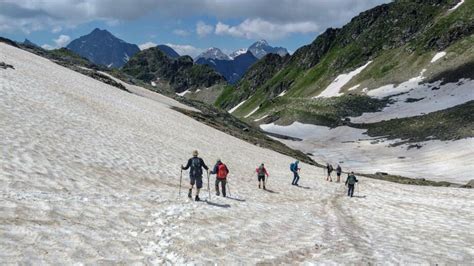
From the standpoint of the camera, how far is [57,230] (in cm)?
1202

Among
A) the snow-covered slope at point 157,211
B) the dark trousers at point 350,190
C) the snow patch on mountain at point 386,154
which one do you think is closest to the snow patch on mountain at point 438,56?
the snow patch on mountain at point 386,154

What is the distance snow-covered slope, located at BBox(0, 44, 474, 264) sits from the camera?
1220 centimetres

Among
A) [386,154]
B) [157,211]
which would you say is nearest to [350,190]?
[157,211]

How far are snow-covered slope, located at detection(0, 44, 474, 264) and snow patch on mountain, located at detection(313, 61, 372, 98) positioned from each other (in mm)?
137717

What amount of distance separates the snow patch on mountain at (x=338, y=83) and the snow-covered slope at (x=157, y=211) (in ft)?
452

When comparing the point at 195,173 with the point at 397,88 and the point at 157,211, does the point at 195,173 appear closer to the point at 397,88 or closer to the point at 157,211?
the point at 157,211

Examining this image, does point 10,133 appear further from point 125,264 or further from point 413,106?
point 413,106

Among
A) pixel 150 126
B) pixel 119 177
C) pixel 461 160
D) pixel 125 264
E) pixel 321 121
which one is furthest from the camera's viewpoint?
pixel 321 121

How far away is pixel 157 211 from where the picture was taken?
16.7 m

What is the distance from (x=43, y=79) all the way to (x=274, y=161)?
28980 mm

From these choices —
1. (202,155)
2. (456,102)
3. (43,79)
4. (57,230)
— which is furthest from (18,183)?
(456,102)

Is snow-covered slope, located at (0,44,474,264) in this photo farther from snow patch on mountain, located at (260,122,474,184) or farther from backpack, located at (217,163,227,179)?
snow patch on mountain, located at (260,122,474,184)

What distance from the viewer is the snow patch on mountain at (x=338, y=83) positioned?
172038 millimetres

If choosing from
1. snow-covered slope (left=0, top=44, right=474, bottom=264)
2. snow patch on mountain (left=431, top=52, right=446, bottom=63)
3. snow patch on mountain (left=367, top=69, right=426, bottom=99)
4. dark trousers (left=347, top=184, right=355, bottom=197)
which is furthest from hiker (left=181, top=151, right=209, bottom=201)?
snow patch on mountain (left=431, top=52, right=446, bottom=63)
